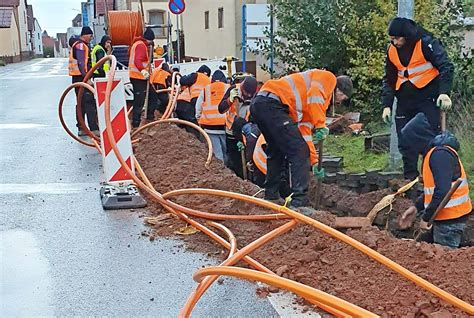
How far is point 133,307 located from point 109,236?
1.50 metres

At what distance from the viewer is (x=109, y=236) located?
529 cm

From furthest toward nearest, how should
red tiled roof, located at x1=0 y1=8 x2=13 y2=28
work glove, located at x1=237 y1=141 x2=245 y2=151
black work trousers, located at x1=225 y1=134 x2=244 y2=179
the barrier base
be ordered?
red tiled roof, located at x1=0 y1=8 x2=13 y2=28 → black work trousers, located at x1=225 y1=134 x2=244 y2=179 → work glove, located at x1=237 y1=141 x2=245 y2=151 → the barrier base

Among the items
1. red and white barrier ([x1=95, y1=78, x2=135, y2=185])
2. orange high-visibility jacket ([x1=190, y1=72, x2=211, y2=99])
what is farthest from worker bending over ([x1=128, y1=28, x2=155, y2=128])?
red and white barrier ([x1=95, y1=78, x2=135, y2=185])

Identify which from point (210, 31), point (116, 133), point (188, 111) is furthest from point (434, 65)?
point (210, 31)

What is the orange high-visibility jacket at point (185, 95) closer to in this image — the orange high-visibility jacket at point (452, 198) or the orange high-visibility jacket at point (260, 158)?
the orange high-visibility jacket at point (260, 158)

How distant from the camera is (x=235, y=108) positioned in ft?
27.3

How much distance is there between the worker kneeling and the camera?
18.2ft

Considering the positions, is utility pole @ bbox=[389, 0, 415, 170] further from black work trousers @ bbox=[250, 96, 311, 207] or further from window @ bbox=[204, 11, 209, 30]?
window @ bbox=[204, 11, 209, 30]

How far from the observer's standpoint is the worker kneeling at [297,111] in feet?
18.2

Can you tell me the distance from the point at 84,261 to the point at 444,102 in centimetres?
383

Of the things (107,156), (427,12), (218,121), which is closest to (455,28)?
(427,12)

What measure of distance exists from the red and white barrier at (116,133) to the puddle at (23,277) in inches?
49.3

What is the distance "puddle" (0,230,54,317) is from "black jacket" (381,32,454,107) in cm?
417

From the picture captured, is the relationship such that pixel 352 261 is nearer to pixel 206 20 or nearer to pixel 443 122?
pixel 443 122
